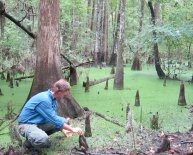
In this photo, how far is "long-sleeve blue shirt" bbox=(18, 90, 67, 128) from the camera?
17.9 feet

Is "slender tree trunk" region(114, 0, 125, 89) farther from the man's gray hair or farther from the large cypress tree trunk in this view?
the man's gray hair

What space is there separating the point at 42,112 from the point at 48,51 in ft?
8.46

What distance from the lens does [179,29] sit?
1252 cm

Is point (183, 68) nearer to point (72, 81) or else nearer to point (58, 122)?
point (72, 81)

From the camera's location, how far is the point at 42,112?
5.46m

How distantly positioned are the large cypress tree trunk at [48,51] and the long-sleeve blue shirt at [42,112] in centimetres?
205

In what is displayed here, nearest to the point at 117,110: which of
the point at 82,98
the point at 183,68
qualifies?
the point at 82,98

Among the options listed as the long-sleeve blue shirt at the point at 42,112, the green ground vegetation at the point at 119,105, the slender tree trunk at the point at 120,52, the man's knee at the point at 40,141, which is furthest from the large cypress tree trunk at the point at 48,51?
the slender tree trunk at the point at 120,52

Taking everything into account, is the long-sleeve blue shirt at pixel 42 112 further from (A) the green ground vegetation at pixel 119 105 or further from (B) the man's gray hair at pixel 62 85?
(A) the green ground vegetation at pixel 119 105

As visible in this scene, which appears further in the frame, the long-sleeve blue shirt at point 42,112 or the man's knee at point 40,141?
the long-sleeve blue shirt at point 42,112

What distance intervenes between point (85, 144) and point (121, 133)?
1121 mm

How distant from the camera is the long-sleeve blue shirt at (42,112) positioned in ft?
17.9

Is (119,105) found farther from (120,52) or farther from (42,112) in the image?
(42,112)

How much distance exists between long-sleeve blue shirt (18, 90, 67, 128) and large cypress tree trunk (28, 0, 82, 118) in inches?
80.8
